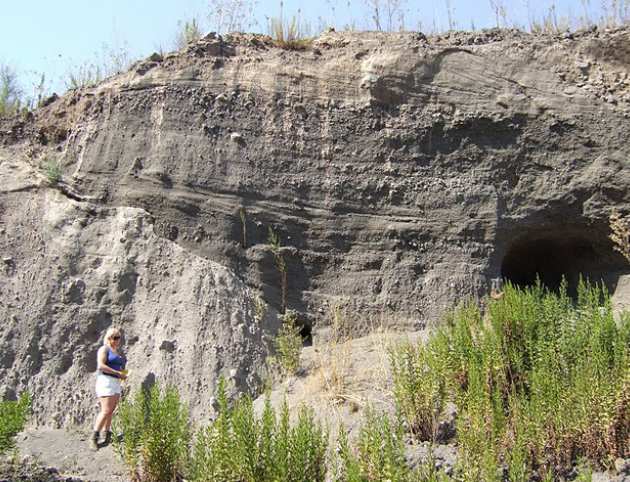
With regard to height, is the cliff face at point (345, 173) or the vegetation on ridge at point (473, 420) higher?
the cliff face at point (345, 173)

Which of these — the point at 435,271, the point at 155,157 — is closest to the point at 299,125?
the point at 155,157

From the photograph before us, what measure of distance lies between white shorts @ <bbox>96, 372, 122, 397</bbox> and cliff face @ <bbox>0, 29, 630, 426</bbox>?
4.11ft

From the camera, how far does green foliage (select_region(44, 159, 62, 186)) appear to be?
361 inches

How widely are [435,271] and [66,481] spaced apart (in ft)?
15.4

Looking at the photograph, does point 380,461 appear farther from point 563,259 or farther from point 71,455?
point 563,259

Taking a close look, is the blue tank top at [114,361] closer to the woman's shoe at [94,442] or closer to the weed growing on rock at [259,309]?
Result: the woman's shoe at [94,442]

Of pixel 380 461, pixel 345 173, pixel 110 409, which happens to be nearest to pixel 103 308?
pixel 110 409

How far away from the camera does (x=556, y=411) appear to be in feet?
17.8

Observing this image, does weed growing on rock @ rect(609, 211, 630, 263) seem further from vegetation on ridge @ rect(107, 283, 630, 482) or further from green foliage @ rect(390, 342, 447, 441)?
green foliage @ rect(390, 342, 447, 441)

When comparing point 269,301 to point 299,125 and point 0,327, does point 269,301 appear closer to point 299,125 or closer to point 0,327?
point 299,125

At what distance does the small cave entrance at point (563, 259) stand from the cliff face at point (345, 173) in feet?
0.09

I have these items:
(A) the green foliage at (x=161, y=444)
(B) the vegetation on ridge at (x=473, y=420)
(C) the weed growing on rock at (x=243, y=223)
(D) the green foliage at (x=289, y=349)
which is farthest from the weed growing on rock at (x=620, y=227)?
(A) the green foliage at (x=161, y=444)

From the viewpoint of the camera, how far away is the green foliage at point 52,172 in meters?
9.18

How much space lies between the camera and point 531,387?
577cm
